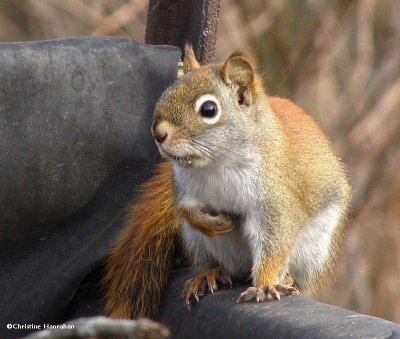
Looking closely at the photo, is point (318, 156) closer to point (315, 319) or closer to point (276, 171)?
point (276, 171)

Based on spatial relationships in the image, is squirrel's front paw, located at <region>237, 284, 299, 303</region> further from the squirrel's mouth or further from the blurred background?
the blurred background

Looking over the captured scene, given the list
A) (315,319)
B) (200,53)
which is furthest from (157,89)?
(315,319)

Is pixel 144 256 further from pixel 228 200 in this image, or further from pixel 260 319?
pixel 260 319

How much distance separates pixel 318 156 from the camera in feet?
7.78

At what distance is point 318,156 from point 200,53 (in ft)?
1.57

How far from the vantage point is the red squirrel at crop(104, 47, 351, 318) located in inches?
81.0

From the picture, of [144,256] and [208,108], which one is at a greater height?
[208,108]

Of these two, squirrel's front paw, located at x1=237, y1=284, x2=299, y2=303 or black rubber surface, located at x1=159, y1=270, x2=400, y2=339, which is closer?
black rubber surface, located at x1=159, y1=270, x2=400, y2=339

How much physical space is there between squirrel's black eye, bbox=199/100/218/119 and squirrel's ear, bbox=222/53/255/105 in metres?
0.07

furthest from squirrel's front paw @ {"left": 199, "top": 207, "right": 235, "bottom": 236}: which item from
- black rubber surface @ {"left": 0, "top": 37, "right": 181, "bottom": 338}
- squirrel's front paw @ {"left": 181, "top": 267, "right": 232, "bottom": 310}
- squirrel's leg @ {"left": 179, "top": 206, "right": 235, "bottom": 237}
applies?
black rubber surface @ {"left": 0, "top": 37, "right": 181, "bottom": 338}

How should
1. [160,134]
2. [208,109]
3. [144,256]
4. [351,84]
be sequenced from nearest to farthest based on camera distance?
[160,134] < [208,109] < [144,256] < [351,84]

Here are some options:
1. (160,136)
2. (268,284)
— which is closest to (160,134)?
(160,136)

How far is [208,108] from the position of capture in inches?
82.0

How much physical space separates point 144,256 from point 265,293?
1.29 ft
